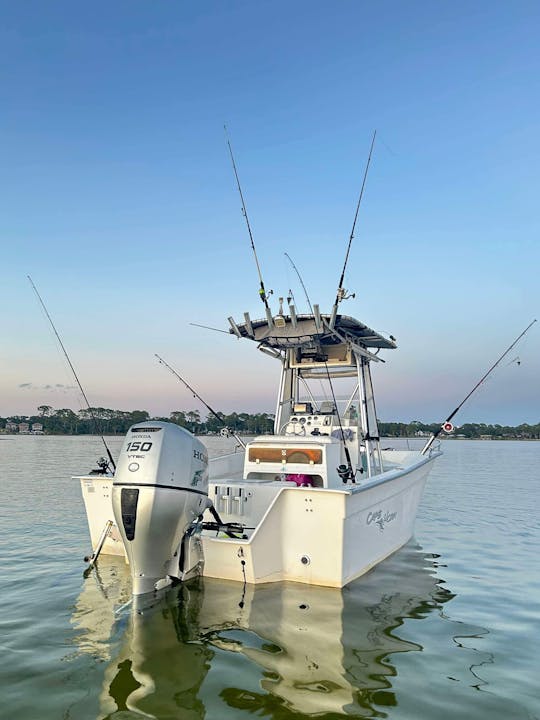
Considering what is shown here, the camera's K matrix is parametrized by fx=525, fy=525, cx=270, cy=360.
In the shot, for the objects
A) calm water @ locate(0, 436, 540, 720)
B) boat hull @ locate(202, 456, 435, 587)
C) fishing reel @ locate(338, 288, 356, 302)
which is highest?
fishing reel @ locate(338, 288, 356, 302)

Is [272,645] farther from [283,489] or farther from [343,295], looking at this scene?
[343,295]

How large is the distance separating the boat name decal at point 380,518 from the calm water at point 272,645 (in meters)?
0.73

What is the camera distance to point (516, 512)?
51.9 ft

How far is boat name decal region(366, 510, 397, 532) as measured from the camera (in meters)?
7.66

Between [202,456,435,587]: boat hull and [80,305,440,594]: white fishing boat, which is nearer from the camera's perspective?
[80,305,440,594]: white fishing boat

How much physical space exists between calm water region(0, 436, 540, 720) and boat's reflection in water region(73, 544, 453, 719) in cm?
2

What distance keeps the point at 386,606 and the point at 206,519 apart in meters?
2.65

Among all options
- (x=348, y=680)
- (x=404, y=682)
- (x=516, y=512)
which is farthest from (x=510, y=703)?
(x=516, y=512)

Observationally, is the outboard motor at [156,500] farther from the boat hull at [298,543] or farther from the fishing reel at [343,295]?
the fishing reel at [343,295]

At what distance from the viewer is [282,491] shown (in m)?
6.62

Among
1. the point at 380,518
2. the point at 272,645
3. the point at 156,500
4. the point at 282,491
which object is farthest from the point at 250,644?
the point at 380,518

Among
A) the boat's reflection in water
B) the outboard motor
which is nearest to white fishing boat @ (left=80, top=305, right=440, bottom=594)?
the outboard motor

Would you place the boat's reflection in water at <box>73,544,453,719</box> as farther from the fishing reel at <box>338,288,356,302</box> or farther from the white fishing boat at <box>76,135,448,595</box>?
the fishing reel at <box>338,288,356,302</box>

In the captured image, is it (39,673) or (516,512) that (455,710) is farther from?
(516,512)
